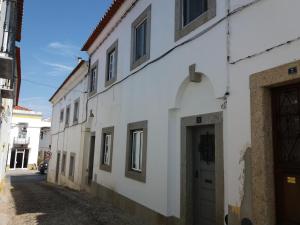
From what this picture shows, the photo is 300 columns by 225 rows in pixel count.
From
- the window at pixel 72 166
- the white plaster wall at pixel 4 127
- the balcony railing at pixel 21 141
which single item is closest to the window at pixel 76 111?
the window at pixel 72 166

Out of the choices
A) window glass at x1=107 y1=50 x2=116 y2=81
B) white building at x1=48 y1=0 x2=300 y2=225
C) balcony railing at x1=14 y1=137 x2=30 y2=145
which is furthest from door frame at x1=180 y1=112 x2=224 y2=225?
balcony railing at x1=14 y1=137 x2=30 y2=145

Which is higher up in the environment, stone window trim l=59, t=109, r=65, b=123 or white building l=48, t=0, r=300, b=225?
stone window trim l=59, t=109, r=65, b=123

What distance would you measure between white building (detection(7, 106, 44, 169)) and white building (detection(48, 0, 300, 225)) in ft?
104

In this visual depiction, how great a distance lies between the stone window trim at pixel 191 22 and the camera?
510 centimetres

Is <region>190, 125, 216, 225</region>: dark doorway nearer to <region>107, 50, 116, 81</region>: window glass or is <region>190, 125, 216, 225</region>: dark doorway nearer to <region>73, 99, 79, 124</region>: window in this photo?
<region>107, 50, 116, 81</region>: window glass

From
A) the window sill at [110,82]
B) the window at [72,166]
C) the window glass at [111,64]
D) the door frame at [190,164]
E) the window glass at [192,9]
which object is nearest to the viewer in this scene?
the door frame at [190,164]

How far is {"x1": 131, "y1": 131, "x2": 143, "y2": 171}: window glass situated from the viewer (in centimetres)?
765

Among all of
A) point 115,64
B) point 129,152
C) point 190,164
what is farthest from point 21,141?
point 190,164

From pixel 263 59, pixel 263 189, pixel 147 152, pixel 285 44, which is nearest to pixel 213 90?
pixel 263 59

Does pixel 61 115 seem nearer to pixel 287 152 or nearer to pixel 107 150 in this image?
pixel 107 150

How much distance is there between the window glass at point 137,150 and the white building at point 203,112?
3 cm

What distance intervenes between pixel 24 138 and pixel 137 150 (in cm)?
3472

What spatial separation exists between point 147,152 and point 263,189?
3.59m

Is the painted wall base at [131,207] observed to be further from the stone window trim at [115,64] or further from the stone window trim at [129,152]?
the stone window trim at [115,64]
